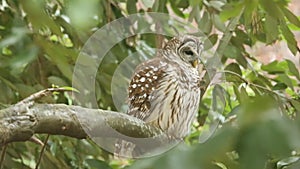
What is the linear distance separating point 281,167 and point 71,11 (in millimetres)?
637

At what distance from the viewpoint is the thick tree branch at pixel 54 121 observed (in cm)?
100

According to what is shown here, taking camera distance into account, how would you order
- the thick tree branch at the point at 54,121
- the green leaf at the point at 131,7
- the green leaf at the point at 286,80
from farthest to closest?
the green leaf at the point at 131,7
the green leaf at the point at 286,80
the thick tree branch at the point at 54,121

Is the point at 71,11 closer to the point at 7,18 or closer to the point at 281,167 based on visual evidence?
the point at 281,167

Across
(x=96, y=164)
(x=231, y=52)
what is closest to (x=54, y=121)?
(x=96, y=164)

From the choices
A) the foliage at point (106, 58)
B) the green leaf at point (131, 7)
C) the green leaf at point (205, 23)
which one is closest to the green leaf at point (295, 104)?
the foliage at point (106, 58)

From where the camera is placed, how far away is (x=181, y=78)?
1.82 meters

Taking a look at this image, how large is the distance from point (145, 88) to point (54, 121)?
0.79 meters

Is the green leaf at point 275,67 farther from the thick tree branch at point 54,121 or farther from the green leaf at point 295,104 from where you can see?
the thick tree branch at point 54,121

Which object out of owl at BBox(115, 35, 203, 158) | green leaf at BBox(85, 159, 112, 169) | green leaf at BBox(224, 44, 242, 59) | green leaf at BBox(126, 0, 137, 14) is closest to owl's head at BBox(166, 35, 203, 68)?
owl at BBox(115, 35, 203, 158)

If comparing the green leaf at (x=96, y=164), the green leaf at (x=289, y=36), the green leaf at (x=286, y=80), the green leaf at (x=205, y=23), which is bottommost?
the green leaf at (x=286, y=80)

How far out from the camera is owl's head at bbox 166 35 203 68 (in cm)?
174

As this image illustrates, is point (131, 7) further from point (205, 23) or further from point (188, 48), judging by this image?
point (188, 48)

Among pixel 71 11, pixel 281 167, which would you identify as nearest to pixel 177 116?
pixel 281 167

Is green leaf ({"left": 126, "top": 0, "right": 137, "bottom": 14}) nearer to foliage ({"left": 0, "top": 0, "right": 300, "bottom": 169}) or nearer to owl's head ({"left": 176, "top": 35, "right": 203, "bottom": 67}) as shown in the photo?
foliage ({"left": 0, "top": 0, "right": 300, "bottom": 169})
